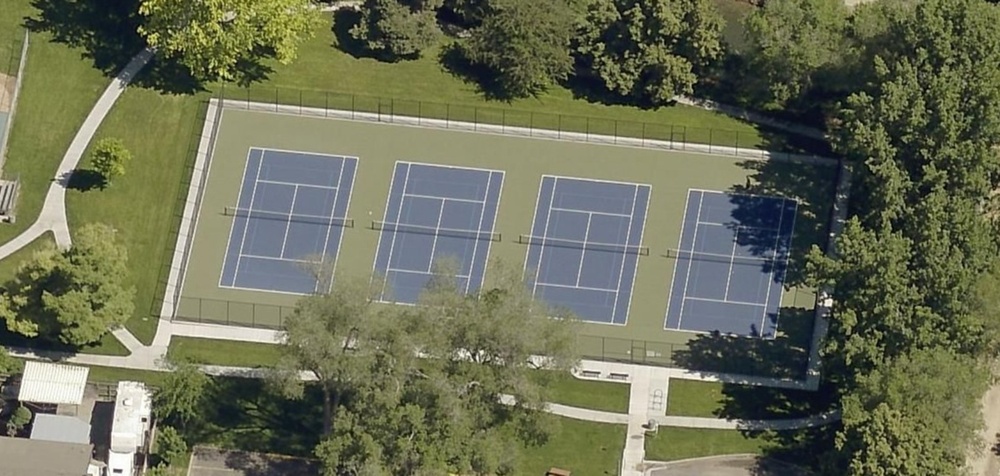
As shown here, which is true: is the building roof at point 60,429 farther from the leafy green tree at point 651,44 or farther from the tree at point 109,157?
the leafy green tree at point 651,44

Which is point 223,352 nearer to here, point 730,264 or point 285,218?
point 285,218

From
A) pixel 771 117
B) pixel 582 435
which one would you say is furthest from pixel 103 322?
pixel 771 117

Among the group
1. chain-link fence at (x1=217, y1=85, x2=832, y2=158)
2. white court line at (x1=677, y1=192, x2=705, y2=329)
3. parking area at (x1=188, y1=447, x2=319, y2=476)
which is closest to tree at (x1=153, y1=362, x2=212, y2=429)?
parking area at (x1=188, y1=447, x2=319, y2=476)

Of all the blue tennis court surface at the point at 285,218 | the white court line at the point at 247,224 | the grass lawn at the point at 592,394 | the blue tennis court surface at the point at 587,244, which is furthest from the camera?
the white court line at the point at 247,224

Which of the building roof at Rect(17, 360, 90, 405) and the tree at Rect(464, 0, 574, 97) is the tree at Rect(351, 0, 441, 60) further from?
the building roof at Rect(17, 360, 90, 405)

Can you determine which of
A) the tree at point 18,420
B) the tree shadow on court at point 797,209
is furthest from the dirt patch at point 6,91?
the tree shadow on court at point 797,209

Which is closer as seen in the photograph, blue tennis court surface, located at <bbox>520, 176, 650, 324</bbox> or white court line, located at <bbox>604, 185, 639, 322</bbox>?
white court line, located at <bbox>604, 185, 639, 322</bbox>
